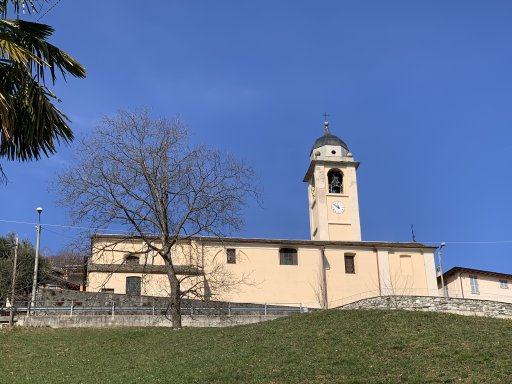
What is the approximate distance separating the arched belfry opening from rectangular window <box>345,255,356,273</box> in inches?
341

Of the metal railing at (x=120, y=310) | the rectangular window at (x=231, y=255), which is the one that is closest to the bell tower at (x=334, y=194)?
the rectangular window at (x=231, y=255)

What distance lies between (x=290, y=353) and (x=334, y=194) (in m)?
37.0

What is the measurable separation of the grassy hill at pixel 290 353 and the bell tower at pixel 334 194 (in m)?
28.2

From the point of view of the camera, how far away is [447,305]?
31234 millimetres

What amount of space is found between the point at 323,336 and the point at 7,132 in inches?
626

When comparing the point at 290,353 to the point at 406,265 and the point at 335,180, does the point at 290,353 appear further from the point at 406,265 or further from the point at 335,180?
the point at 335,180

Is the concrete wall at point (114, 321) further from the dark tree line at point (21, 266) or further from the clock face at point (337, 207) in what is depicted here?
the clock face at point (337, 207)

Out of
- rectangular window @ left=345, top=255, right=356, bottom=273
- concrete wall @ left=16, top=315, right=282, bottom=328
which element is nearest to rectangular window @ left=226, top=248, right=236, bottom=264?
rectangular window @ left=345, top=255, right=356, bottom=273

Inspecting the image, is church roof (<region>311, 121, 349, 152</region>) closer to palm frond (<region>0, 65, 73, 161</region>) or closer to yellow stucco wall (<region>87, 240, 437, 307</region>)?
yellow stucco wall (<region>87, 240, 437, 307</region>)

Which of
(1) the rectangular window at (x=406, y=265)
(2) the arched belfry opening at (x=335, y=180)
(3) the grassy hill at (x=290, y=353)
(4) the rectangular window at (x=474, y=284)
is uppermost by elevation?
(2) the arched belfry opening at (x=335, y=180)

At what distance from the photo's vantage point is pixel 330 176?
57625 millimetres

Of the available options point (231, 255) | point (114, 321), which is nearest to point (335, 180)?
point (231, 255)

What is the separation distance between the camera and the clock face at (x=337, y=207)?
5612cm

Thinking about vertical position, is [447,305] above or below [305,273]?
below
